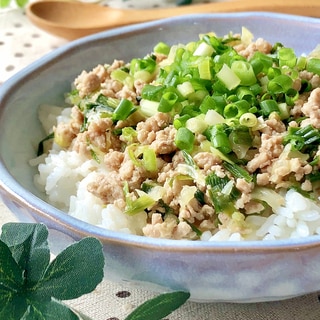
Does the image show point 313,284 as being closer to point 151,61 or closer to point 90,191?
point 90,191

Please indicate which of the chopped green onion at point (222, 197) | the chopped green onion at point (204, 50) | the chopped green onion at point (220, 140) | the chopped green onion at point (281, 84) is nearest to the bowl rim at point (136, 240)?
the chopped green onion at point (222, 197)

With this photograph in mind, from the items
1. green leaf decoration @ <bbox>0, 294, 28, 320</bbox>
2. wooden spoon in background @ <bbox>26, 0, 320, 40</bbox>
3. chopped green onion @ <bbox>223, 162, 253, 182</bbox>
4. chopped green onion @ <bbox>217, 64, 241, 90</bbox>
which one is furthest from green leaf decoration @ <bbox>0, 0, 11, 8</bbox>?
green leaf decoration @ <bbox>0, 294, 28, 320</bbox>

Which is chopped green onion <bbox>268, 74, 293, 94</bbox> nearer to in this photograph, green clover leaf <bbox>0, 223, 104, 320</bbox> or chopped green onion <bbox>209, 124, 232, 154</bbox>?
chopped green onion <bbox>209, 124, 232, 154</bbox>

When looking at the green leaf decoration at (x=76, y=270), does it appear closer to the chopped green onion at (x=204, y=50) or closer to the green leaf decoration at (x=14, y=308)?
the green leaf decoration at (x=14, y=308)

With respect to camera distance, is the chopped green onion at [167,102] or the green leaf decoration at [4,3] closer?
the chopped green onion at [167,102]

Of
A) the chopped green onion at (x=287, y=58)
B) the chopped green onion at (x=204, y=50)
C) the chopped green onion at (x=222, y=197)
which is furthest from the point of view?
the chopped green onion at (x=204, y=50)

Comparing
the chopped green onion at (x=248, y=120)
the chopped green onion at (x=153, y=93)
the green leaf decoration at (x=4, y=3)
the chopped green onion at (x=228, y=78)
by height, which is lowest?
the green leaf decoration at (x=4, y=3)

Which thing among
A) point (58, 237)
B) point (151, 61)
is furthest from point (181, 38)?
point (58, 237)

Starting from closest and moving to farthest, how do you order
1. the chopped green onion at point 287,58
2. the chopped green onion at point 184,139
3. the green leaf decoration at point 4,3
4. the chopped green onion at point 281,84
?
the chopped green onion at point 184,139
the chopped green onion at point 281,84
the chopped green onion at point 287,58
the green leaf decoration at point 4,3
